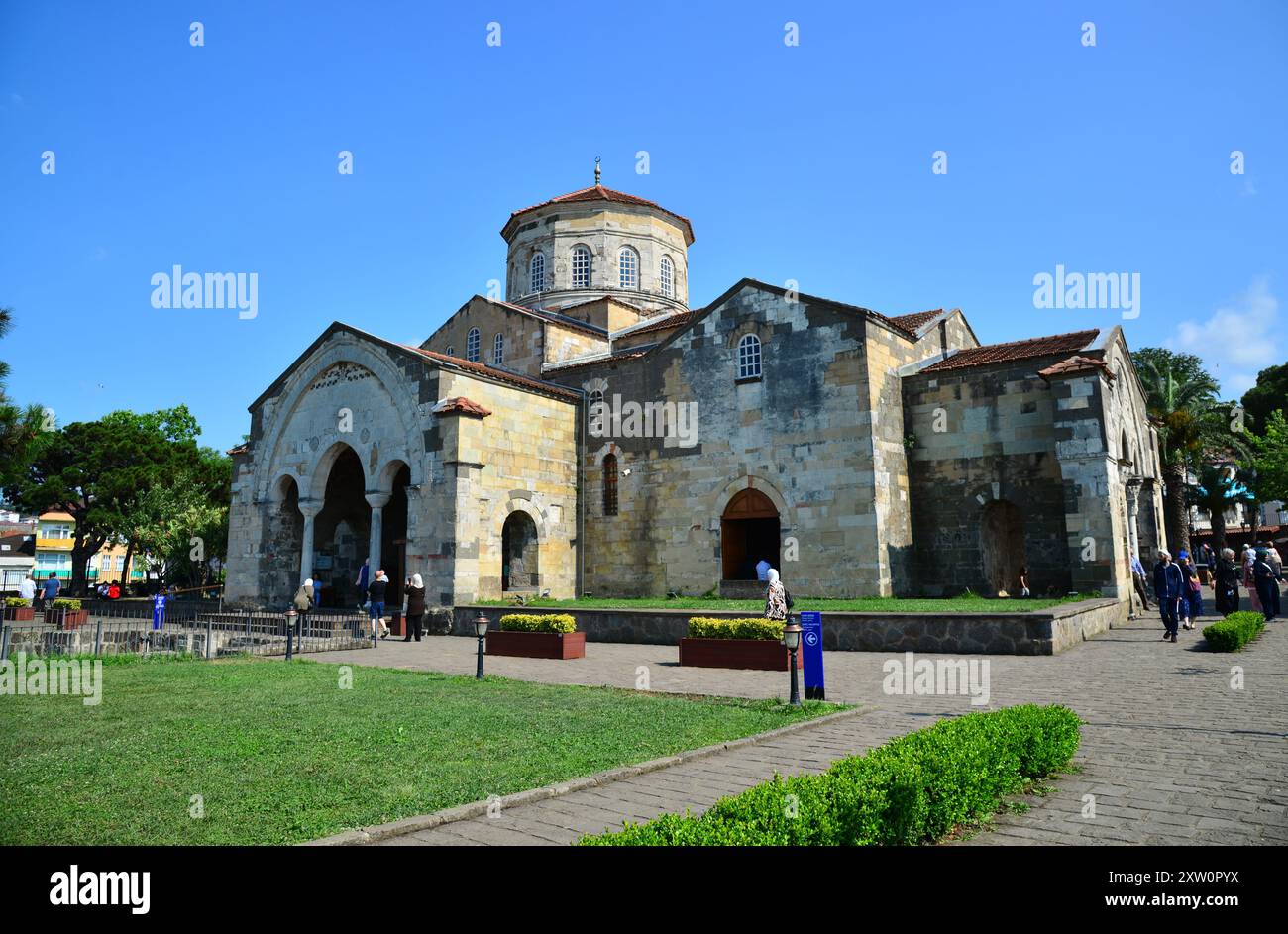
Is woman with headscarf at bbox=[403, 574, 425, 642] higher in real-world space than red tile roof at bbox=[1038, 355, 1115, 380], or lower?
lower

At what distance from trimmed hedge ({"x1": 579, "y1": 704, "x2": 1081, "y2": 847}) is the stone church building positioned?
1512cm

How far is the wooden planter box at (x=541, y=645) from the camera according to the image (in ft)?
52.3

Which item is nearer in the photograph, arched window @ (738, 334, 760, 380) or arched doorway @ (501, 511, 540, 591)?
arched window @ (738, 334, 760, 380)

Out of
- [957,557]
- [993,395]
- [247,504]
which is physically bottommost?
[957,557]

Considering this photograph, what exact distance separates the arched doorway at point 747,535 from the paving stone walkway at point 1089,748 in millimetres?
9345

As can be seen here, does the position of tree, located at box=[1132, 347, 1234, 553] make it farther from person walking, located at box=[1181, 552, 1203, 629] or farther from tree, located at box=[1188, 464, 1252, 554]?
person walking, located at box=[1181, 552, 1203, 629]

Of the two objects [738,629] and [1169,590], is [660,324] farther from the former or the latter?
[1169,590]

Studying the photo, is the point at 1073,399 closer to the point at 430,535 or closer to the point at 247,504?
the point at 430,535

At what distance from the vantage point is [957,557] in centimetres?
Result: 2197

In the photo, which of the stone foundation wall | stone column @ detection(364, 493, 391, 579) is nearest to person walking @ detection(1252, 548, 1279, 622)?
the stone foundation wall

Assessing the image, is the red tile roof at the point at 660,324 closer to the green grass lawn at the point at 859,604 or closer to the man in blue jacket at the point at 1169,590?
the green grass lawn at the point at 859,604

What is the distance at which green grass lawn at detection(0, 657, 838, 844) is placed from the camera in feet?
16.8
